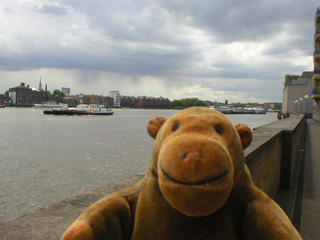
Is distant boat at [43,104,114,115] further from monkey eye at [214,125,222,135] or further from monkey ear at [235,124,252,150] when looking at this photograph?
monkey eye at [214,125,222,135]

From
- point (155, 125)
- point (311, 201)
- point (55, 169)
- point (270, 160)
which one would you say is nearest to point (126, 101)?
point (55, 169)

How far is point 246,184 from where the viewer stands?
160cm

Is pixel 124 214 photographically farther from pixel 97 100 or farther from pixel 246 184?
pixel 97 100

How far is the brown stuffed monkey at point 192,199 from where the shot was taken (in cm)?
125

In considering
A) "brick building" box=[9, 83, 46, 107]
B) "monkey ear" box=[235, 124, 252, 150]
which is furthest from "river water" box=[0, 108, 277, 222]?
"brick building" box=[9, 83, 46, 107]

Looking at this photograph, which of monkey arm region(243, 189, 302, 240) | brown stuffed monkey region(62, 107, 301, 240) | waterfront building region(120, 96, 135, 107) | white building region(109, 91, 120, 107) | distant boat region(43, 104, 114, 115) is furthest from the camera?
waterfront building region(120, 96, 135, 107)

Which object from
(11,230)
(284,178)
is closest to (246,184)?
(11,230)

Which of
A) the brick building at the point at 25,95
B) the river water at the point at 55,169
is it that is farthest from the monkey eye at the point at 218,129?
the brick building at the point at 25,95

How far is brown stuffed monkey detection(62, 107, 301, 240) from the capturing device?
1.25 meters

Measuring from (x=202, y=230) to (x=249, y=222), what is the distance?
26 centimetres

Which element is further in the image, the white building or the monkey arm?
the white building

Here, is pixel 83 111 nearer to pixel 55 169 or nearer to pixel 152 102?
pixel 55 169

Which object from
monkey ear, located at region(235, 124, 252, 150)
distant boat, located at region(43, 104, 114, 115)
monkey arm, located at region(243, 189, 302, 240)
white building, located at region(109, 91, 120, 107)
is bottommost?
distant boat, located at region(43, 104, 114, 115)

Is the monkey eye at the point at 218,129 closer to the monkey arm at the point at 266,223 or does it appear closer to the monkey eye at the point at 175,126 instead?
the monkey eye at the point at 175,126
